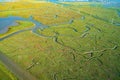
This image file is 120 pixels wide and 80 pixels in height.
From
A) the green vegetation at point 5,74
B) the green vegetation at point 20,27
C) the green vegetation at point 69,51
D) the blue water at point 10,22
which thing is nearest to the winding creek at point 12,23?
the blue water at point 10,22

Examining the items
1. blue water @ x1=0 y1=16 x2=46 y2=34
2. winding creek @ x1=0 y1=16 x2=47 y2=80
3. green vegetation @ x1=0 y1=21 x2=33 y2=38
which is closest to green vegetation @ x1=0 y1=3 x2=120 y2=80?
winding creek @ x1=0 y1=16 x2=47 y2=80

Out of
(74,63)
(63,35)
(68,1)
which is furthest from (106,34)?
(68,1)

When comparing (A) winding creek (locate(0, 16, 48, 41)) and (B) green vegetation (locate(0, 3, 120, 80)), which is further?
(A) winding creek (locate(0, 16, 48, 41))

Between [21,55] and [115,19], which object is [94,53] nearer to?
[21,55]

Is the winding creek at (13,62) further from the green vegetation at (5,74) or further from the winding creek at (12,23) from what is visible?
the green vegetation at (5,74)

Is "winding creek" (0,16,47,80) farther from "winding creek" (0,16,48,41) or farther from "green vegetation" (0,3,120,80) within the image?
"green vegetation" (0,3,120,80)

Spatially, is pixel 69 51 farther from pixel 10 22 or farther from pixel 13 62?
pixel 10 22

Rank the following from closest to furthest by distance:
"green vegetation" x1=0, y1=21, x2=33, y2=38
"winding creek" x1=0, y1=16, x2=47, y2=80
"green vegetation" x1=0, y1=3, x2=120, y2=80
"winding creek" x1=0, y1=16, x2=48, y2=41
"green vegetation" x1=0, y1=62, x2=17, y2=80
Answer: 1. "green vegetation" x1=0, y1=62, x2=17, y2=80
2. "winding creek" x1=0, y1=16, x2=47, y2=80
3. "green vegetation" x1=0, y1=3, x2=120, y2=80
4. "green vegetation" x1=0, y1=21, x2=33, y2=38
5. "winding creek" x1=0, y1=16, x2=48, y2=41

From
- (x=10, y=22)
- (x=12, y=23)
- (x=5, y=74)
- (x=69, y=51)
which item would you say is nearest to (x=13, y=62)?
(x=5, y=74)
